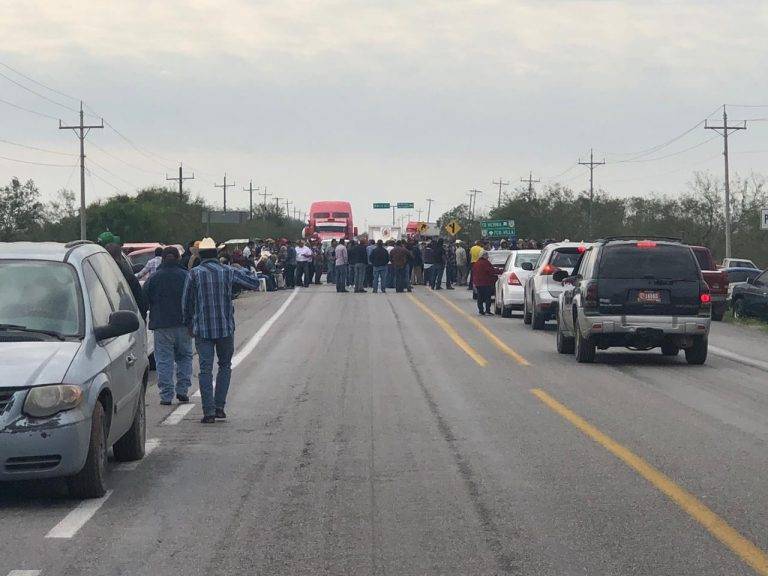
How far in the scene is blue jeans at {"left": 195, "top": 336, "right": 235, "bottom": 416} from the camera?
43.0 feet

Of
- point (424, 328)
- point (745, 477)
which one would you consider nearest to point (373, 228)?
point (424, 328)

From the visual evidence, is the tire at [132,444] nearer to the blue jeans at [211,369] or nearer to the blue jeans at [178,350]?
the blue jeans at [211,369]

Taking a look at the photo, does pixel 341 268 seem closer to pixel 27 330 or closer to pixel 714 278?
pixel 714 278

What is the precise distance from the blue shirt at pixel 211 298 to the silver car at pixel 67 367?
2.04 m

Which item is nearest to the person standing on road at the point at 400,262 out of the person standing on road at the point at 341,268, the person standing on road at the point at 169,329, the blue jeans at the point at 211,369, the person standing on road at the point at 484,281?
the person standing on road at the point at 341,268

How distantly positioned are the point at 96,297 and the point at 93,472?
1582mm

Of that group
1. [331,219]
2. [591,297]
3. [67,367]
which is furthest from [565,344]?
[331,219]

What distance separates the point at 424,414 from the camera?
13664 millimetres

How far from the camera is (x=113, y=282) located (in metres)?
10.8

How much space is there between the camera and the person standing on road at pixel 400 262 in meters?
46.4

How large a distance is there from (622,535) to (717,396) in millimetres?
8259

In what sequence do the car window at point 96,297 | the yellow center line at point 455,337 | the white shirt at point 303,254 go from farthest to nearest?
the white shirt at point 303,254 < the yellow center line at point 455,337 < the car window at point 96,297

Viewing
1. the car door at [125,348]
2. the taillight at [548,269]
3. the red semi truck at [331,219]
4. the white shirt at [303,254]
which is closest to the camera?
the car door at [125,348]

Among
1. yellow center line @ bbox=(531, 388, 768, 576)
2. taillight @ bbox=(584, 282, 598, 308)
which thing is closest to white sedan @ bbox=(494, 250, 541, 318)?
taillight @ bbox=(584, 282, 598, 308)
